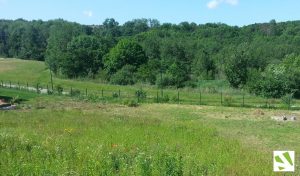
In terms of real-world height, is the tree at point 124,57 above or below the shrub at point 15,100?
above

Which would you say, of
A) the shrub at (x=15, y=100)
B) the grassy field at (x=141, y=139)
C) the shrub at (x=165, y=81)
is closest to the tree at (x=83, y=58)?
the shrub at (x=165, y=81)

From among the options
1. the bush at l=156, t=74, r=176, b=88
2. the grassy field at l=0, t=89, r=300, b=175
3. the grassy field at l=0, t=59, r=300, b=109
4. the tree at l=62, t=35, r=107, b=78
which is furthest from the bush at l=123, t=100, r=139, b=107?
the tree at l=62, t=35, r=107, b=78

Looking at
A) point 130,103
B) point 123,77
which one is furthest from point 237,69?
point 130,103

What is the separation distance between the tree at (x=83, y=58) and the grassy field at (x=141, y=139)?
3630 centimetres

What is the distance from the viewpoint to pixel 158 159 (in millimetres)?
14875

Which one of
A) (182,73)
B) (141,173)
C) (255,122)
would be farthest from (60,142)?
(182,73)

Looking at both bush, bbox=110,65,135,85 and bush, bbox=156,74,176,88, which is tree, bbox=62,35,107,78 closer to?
bush, bbox=110,65,135,85

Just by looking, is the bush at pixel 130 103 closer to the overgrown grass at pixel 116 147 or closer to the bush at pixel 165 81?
the overgrown grass at pixel 116 147

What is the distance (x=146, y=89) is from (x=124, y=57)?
18.0 m

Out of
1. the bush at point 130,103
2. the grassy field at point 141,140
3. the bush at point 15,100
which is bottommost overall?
the grassy field at point 141,140

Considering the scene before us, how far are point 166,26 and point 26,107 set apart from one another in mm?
124501

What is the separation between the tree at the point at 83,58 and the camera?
7650 centimetres

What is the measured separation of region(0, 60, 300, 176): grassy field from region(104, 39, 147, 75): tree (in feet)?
111

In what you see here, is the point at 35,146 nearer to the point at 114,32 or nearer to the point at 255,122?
the point at 255,122
